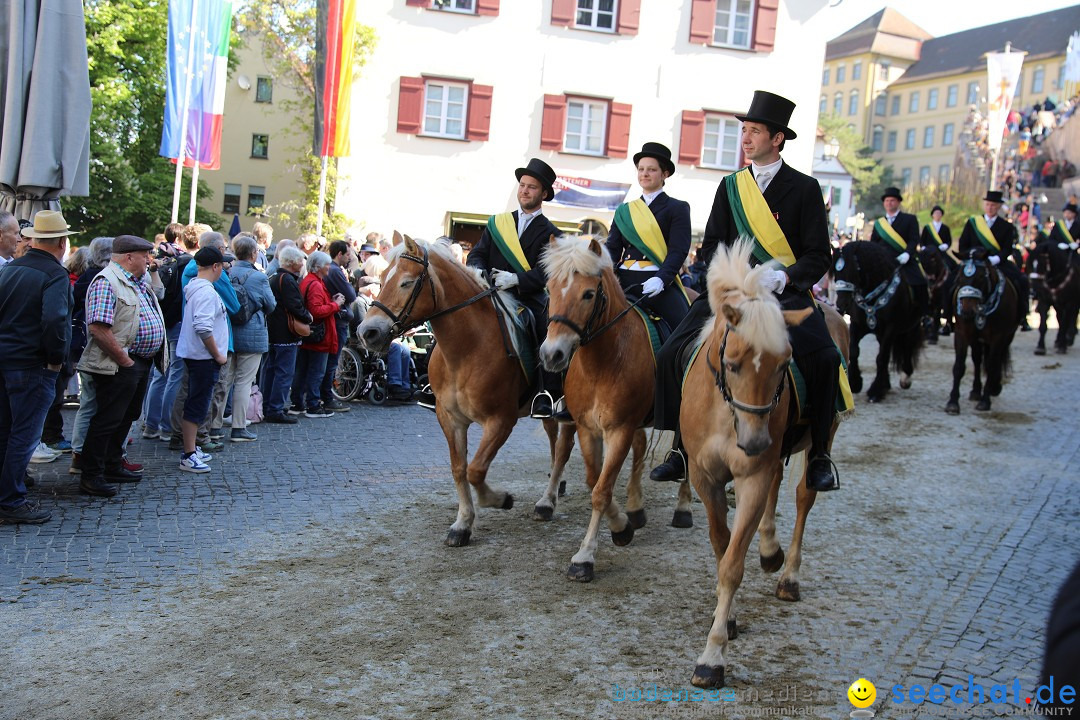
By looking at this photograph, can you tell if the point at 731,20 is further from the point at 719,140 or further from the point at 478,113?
the point at 478,113

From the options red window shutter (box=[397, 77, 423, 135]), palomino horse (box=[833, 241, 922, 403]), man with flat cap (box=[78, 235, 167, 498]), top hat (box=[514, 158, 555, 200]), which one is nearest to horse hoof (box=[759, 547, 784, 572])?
top hat (box=[514, 158, 555, 200])

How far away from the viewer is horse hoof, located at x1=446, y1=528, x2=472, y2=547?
22.9 ft

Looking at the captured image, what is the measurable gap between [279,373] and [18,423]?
477 cm

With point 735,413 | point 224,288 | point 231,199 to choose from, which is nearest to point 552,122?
point 224,288

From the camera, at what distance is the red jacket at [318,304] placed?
11.8 meters

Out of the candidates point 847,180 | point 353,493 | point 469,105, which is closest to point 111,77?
point 469,105

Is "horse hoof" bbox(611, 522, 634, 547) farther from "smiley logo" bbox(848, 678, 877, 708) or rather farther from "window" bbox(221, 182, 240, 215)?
"window" bbox(221, 182, 240, 215)

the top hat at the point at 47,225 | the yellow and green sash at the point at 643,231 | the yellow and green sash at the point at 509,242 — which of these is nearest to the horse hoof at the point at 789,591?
the yellow and green sash at the point at 643,231

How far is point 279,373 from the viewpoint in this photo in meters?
11.7

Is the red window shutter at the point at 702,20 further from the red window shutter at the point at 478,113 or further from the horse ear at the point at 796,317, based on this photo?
the horse ear at the point at 796,317

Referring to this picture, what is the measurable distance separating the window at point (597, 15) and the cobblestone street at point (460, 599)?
2161cm

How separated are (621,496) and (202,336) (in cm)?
418

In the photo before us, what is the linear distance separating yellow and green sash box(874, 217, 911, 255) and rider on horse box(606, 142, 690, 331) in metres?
8.33

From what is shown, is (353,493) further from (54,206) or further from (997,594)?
(997,594)
